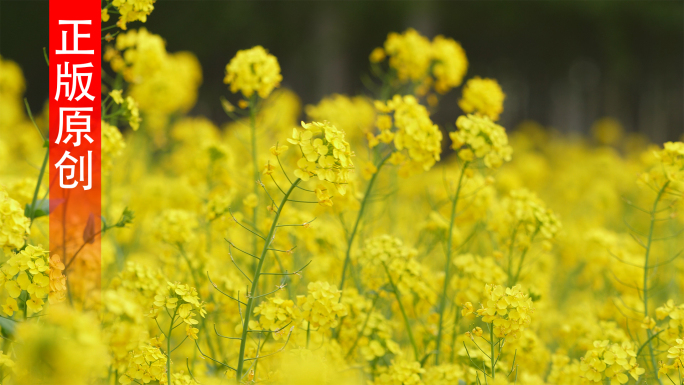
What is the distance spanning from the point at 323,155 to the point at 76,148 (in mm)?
1228

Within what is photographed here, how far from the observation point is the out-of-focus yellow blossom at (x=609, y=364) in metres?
1.77

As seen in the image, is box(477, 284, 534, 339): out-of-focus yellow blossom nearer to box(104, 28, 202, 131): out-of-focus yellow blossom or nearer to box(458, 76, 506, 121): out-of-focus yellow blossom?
box(458, 76, 506, 121): out-of-focus yellow blossom

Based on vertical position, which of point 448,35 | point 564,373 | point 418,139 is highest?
point 448,35

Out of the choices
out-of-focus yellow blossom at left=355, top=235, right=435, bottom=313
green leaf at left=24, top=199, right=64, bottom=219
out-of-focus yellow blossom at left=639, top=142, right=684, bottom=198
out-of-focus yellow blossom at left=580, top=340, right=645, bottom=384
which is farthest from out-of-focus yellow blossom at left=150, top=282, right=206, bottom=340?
out-of-focus yellow blossom at left=639, top=142, right=684, bottom=198

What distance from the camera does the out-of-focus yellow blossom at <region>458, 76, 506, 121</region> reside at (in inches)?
111

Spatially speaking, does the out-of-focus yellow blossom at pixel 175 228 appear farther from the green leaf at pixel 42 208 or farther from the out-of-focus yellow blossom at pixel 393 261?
the out-of-focus yellow blossom at pixel 393 261

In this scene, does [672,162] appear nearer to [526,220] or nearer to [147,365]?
[526,220]

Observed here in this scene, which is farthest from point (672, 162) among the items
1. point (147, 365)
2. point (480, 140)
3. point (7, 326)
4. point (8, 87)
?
point (8, 87)

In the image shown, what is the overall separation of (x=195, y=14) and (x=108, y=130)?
919cm

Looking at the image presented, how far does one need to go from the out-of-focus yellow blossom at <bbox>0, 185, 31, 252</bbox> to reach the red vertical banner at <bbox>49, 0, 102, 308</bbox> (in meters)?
0.32

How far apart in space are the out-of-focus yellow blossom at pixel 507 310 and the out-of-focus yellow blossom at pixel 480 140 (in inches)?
25.3

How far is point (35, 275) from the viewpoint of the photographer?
1648 mm

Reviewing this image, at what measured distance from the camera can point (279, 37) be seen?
1247 centimetres

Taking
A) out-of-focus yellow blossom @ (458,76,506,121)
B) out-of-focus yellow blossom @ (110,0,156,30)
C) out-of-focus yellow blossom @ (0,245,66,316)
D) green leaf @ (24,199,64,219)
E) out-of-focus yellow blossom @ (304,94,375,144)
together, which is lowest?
out-of-focus yellow blossom @ (0,245,66,316)
